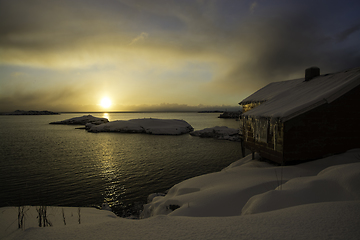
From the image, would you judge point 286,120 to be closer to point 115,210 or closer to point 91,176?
point 115,210

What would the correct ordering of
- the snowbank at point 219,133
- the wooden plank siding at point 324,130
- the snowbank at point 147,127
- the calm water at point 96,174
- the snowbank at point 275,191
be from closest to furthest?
1. the snowbank at point 275,191
2. the wooden plank siding at point 324,130
3. the calm water at point 96,174
4. the snowbank at point 219,133
5. the snowbank at point 147,127

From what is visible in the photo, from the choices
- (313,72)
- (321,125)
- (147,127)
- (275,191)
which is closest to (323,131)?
(321,125)

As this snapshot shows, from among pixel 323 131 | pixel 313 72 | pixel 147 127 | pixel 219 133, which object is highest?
pixel 313 72

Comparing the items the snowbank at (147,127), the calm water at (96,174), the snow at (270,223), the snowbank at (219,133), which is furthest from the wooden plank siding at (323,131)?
the snowbank at (147,127)

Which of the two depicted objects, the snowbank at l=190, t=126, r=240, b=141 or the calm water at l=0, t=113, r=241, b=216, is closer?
the calm water at l=0, t=113, r=241, b=216

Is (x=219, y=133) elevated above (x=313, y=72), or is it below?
below

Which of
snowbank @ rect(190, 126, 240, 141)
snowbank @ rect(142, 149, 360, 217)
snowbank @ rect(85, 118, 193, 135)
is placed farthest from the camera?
snowbank @ rect(85, 118, 193, 135)

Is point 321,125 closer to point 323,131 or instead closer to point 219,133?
point 323,131

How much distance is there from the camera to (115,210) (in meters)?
10.1

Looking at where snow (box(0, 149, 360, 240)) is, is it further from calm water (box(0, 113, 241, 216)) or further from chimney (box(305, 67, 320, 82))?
chimney (box(305, 67, 320, 82))

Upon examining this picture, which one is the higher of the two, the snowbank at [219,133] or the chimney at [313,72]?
the chimney at [313,72]

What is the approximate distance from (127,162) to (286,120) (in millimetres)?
16175

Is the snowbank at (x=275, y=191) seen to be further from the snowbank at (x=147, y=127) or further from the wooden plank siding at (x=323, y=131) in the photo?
the snowbank at (x=147, y=127)

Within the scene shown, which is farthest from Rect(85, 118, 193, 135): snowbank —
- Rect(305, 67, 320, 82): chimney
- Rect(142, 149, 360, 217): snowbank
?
Rect(142, 149, 360, 217): snowbank
